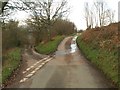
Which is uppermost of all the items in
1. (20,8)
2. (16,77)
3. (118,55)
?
(20,8)

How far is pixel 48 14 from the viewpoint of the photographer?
1766 inches

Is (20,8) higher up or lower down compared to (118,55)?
higher up

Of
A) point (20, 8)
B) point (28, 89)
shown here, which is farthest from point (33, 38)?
point (28, 89)

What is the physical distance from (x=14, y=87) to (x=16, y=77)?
254 cm

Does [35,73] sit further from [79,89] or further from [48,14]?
[48,14]

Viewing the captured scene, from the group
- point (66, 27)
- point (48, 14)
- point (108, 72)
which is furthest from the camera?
point (66, 27)

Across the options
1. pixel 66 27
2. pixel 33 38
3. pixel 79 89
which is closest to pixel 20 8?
pixel 79 89

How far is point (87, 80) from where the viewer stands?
1248 centimetres

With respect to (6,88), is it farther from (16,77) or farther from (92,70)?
A: (92,70)

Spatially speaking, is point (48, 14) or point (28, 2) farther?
point (48, 14)

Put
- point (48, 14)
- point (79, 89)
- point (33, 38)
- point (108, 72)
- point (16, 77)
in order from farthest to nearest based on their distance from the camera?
point (33, 38)
point (48, 14)
point (16, 77)
point (108, 72)
point (79, 89)

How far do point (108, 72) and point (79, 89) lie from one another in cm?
269

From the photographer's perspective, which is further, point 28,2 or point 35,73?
point 28,2

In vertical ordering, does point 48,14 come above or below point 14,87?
above
